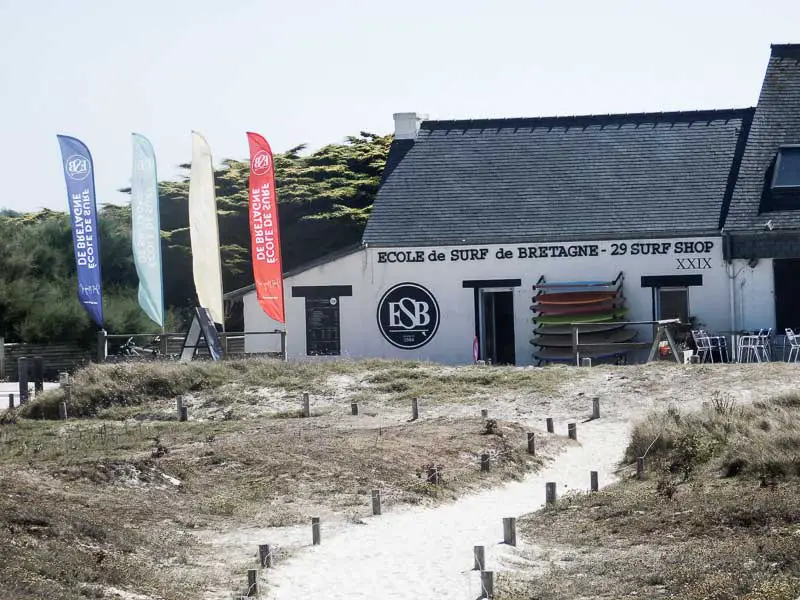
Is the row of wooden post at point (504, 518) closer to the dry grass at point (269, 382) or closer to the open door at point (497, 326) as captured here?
the dry grass at point (269, 382)

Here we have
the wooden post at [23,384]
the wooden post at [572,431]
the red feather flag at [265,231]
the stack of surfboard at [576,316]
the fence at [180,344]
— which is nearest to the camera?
the wooden post at [572,431]

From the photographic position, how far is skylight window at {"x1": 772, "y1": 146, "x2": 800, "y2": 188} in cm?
3519

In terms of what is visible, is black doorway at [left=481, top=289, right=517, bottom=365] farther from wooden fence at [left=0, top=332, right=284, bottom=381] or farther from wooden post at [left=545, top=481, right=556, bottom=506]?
wooden post at [left=545, top=481, right=556, bottom=506]

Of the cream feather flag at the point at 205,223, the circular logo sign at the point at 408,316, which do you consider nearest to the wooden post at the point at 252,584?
the cream feather flag at the point at 205,223

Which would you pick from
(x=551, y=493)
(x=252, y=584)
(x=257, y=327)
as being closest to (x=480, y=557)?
(x=252, y=584)

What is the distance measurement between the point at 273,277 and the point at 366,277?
109 inches

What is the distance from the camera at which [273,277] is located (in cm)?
3469

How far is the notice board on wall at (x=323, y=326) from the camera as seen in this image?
36.6 metres

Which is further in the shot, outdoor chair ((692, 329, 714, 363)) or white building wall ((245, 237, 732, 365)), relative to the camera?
white building wall ((245, 237, 732, 365))

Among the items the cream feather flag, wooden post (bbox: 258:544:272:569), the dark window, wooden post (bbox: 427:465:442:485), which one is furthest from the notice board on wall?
wooden post (bbox: 258:544:272:569)

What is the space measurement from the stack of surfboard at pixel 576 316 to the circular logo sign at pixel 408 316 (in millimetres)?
2542

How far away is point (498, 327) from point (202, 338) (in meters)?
7.50

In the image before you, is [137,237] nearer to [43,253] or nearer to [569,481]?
[43,253]

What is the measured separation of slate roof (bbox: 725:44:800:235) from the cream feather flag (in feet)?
38.8
